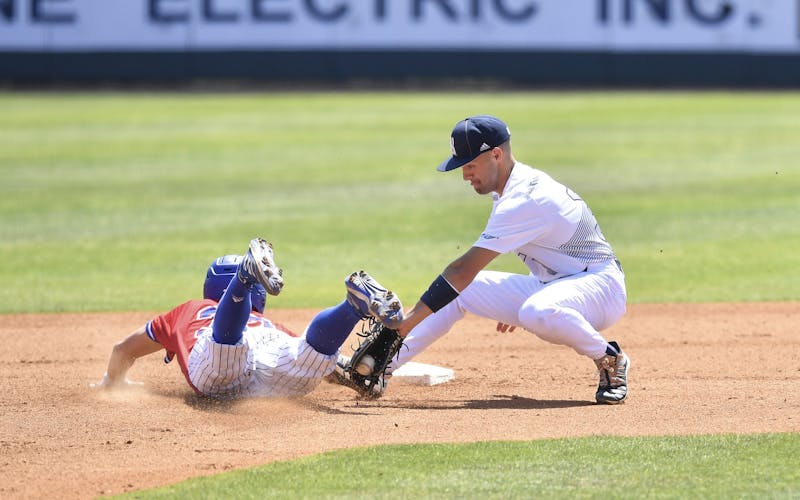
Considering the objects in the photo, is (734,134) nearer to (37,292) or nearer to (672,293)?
(672,293)

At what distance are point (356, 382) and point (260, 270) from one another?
3.27 ft

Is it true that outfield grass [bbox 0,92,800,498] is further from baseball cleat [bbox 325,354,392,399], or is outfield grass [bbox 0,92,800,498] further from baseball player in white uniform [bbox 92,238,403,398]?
baseball cleat [bbox 325,354,392,399]

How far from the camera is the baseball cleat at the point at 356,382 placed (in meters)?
6.05

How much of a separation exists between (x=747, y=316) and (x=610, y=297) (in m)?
2.88

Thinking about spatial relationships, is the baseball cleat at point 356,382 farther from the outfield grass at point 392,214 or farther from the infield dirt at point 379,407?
the outfield grass at point 392,214

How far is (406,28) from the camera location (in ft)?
91.4

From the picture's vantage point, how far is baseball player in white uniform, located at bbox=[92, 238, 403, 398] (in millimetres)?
5402

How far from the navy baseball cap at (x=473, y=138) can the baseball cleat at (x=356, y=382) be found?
1.15m

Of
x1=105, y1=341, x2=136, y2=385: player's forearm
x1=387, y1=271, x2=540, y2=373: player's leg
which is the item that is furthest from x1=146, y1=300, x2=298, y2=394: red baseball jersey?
x1=387, y1=271, x2=540, y2=373: player's leg

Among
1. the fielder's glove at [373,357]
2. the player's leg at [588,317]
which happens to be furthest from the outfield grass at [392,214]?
the fielder's glove at [373,357]

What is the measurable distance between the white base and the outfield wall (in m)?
21.7

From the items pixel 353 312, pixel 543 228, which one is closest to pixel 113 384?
pixel 353 312

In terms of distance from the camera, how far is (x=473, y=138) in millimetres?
5598

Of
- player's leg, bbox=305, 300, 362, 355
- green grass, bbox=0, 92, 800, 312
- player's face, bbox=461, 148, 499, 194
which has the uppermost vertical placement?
player's face, bbox=461, 148, 499, 194
